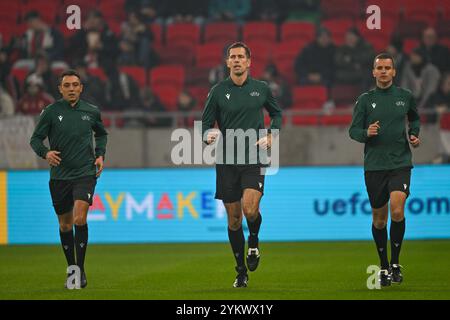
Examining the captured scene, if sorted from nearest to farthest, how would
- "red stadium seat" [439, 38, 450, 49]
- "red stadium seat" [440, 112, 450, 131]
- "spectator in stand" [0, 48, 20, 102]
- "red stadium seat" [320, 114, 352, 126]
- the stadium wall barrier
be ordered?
the stadium wall barrier → "red stadium seat" [440, 112, 450, 131] → "red stadium seat" [320, 114, 352, 126] → "spectator in stand" [0, 48, 20, 102] → "red stadium seat" [439, 38, 450, 49]

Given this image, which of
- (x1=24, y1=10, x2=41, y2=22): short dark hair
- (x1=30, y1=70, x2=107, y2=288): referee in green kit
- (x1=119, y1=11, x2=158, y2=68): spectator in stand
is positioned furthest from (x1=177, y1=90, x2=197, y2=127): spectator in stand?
(x1=30, y1=70, x2=107, y2=288): referee in green kit

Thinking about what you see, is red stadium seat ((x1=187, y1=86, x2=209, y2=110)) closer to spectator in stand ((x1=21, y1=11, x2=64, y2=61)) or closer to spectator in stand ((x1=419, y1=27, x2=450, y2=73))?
spectator in stand ((x1=21, y1=11, x2=64, y2=61))

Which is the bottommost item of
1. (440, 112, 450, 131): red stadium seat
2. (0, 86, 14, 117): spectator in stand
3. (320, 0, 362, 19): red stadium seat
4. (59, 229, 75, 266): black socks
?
(59, 229, 75, 266): black socks

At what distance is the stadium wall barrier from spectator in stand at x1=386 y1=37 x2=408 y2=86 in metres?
3.56

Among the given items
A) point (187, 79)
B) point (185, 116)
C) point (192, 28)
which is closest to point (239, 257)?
→ point (185, 116)

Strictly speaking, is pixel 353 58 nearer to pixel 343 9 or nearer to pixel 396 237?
pixel 343 9

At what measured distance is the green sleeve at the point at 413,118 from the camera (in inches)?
429

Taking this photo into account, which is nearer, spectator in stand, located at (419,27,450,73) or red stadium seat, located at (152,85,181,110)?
spectator in stand, located at (419,27,450,73)

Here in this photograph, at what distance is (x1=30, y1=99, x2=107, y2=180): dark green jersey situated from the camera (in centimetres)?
1100

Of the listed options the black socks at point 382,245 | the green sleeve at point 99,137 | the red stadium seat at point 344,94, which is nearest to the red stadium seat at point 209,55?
the red stadium seat at point 344,94

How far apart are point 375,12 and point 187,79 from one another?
4.12 meters

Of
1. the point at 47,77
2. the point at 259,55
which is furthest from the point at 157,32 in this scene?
the point at 47,77

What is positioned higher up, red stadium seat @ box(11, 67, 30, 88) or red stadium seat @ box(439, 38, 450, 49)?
red stadium seat @ box(439, 38, 450, 49)

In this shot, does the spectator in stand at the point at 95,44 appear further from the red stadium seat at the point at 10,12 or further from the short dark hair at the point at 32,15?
the red stadium seat at the point at 10,12
